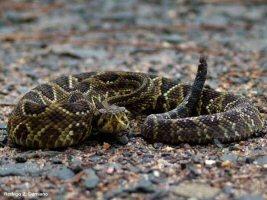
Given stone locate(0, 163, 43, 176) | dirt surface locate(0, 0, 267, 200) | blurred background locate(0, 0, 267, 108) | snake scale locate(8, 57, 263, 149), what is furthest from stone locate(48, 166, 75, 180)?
blurred background locate(0, 0, 267, 108)

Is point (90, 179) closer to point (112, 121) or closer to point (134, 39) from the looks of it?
point (112, 121)

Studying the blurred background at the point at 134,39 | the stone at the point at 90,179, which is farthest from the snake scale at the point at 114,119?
the blurred background at the point at 134,39

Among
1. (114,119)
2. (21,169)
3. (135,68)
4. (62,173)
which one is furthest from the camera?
(135,68)

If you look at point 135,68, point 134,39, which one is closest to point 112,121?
point 135,68

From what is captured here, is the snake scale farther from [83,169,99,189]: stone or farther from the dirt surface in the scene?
[83,169,99,189]: stone

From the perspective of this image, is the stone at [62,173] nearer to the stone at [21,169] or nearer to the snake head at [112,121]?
the stone at [21,169]

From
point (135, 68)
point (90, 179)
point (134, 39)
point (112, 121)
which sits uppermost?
point (112, 121)
